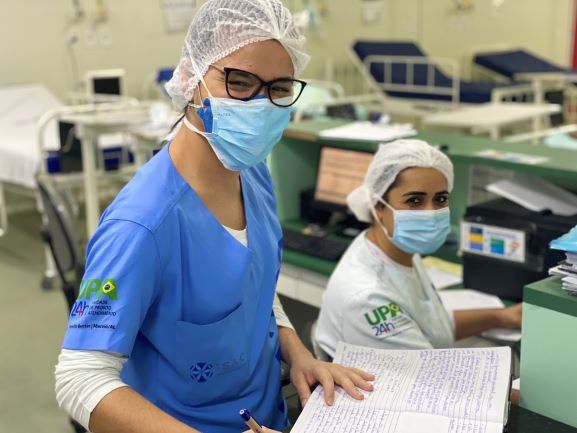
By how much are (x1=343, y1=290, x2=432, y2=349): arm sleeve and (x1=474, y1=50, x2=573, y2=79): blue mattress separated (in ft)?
20.8

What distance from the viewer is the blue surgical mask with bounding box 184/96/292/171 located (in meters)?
1.17

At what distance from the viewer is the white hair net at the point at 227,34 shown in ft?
3.75

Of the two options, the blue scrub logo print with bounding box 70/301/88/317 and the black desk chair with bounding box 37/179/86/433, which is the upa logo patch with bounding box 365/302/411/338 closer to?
the blue scrub logo print with bounding box 70/301/88/317

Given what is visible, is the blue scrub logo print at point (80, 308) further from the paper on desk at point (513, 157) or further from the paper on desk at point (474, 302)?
the paper on desk at point (513, 157)

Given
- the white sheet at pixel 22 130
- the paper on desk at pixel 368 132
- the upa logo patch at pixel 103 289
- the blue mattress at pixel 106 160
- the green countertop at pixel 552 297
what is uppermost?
the upa logo patch at pixel 103 289

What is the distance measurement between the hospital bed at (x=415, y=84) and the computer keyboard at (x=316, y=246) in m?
3.92

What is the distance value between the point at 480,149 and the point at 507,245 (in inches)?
13.9

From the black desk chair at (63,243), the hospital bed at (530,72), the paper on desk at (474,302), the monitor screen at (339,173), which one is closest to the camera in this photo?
the paper on desk at (474,302)

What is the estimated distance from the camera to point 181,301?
1121 millimetres

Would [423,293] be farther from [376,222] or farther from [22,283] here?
[22,283]

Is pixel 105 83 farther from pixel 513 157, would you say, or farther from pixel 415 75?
pixel 513 157

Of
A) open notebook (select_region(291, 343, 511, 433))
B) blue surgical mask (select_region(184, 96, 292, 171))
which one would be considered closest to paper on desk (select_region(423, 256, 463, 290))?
open notebook (select_region(291, 343, 511, 433))

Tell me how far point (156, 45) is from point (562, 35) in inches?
223

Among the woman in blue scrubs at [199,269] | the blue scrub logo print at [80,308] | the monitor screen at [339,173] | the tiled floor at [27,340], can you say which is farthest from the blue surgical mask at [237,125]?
the tiled floor at [27,340]
